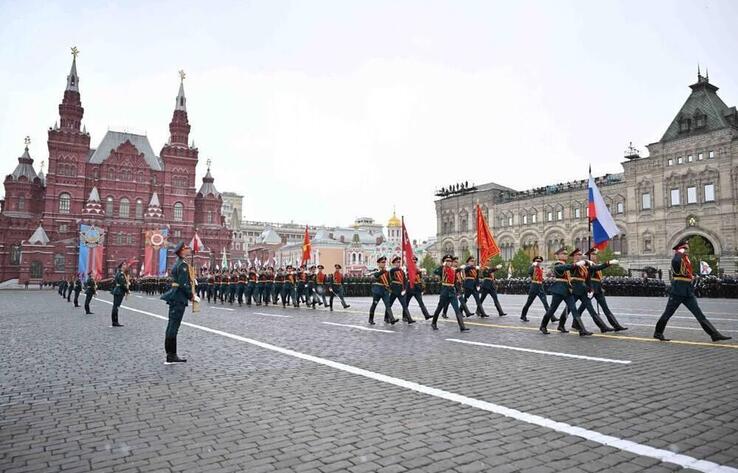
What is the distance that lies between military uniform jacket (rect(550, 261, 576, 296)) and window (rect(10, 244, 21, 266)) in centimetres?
7342

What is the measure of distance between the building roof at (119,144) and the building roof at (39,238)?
12.5 m

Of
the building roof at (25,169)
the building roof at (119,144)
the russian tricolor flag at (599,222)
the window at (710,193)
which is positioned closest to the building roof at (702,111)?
the window at (710,193)

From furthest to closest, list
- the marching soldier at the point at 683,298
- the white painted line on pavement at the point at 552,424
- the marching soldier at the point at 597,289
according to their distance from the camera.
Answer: the marching soldier at the point at 597,289, the marching soldier at the point at 683,298, the white painted line on pavement at the point at 552,424

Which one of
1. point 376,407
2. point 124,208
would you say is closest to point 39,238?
point 124,208

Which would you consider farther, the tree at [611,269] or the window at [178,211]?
the window at [178,211]

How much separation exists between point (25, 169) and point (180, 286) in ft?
256

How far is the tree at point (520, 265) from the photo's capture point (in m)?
59.5

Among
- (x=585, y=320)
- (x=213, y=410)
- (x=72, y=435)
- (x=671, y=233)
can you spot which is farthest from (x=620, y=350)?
(x=671, y=233)

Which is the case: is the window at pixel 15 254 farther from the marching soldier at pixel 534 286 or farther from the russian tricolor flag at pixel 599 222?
the russian tricolor flag at pixel 599 222

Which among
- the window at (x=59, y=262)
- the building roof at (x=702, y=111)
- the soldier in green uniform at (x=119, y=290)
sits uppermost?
the building roof at (x=702, y=111)

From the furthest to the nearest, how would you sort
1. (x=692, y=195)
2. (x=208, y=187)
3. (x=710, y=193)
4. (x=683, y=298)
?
(x=208, y=187) → (x=692, y=195) → (x=710, y=193) → (x=683, y=298)

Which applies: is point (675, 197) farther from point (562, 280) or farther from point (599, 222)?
point (562, 280)

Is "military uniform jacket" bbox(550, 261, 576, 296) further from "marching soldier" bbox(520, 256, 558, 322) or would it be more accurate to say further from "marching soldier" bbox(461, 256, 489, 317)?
"marching soldier" bbox(461, 256, 489, 317)

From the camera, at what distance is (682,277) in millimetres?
9297
